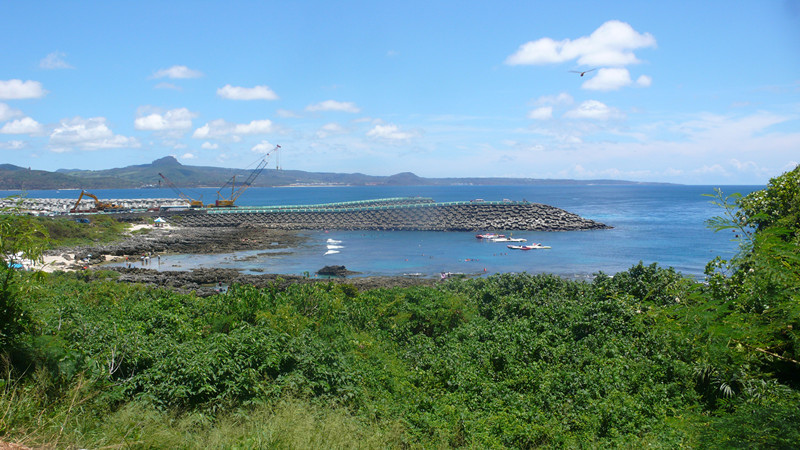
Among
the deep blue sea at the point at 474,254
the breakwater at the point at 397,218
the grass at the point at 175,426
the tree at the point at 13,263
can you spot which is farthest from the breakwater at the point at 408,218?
the tree at the point at 13,263

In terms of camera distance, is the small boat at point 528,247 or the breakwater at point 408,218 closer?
the small boat at point 528,247

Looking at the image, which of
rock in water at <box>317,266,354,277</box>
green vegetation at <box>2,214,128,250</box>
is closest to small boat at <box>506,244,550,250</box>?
rock in water at <box>317,266,354,277</box>

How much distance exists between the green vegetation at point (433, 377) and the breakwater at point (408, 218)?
55.7 meters

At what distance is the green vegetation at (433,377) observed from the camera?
6.11 meters

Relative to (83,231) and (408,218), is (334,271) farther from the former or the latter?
(408,218)

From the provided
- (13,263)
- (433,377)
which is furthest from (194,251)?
(13,263)

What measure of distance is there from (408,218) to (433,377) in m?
62.7

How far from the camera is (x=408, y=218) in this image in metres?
72.1

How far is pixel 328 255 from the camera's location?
4541 centimetres

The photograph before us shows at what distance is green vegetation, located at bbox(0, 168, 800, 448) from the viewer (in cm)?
611

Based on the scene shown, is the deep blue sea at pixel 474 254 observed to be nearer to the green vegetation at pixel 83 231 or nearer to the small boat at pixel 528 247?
the small boat at pixel 528 247

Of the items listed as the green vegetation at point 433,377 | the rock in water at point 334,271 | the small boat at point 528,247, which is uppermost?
the green vegetation at point 433,377

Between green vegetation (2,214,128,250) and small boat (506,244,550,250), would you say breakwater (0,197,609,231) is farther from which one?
small boat (506,244,550,250)

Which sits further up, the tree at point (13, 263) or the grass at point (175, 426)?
the tree at point (13, 263)
